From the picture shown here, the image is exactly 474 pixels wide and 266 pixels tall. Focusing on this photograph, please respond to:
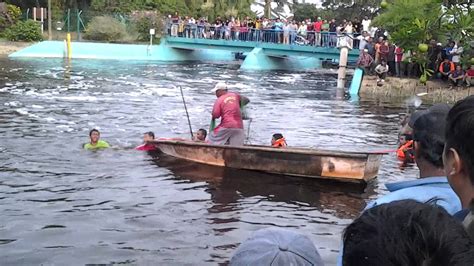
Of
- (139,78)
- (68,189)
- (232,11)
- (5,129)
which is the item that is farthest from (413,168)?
(232,11)

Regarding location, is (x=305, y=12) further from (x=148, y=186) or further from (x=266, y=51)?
(x=148, y=186)

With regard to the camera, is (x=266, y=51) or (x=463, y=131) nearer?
(x=463, y=131)

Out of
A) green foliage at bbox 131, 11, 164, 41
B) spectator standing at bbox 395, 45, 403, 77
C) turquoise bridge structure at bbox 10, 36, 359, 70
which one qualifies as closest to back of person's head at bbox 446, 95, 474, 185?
spectator standing at bbox 395, 45, 403, 77

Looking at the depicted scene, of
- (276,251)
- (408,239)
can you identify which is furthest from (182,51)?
(408,239)

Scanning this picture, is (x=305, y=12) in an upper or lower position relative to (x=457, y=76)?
upper

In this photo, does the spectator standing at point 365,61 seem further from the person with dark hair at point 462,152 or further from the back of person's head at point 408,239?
the back of person's head at point 408,239

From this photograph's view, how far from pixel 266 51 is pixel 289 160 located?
27561mm

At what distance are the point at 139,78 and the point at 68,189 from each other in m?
20.0

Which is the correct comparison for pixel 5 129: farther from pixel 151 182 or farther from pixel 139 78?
pixel 139 78

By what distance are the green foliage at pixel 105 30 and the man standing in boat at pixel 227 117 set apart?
33171 mm

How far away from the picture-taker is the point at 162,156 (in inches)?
492

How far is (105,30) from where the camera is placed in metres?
42.9

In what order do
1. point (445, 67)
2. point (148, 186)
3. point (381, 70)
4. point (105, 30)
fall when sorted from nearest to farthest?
point (148, 186), point (445, 67), point (381, 70), point (105, 30)

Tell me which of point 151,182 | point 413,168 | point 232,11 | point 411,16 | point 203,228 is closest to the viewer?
point 203,228
